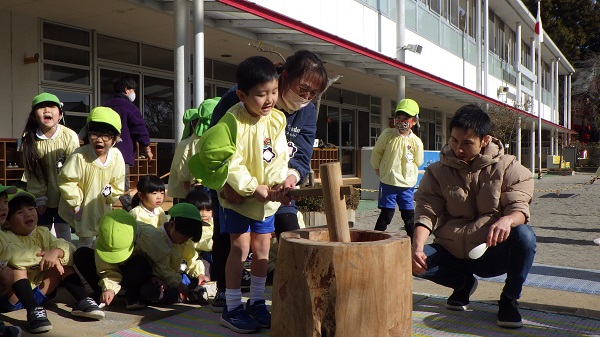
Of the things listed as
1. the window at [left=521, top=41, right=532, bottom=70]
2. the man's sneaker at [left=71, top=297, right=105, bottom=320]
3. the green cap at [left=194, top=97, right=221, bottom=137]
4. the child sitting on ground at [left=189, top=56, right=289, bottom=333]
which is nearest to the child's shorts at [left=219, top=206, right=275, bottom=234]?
the child sitting on ground at [left=189, top=56, right=289, bottom=333]

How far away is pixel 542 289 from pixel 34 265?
3.35 m

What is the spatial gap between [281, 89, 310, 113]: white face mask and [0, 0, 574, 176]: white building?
463 cm

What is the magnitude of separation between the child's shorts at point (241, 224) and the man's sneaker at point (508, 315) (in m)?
1.34

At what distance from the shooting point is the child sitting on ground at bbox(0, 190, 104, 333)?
136 inches

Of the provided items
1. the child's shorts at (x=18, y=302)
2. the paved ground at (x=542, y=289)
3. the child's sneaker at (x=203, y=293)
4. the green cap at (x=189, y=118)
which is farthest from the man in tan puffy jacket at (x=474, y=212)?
the green cap at (x=189, y=118)

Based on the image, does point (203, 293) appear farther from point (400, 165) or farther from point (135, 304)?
point (400, 165)

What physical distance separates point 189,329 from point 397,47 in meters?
13.6

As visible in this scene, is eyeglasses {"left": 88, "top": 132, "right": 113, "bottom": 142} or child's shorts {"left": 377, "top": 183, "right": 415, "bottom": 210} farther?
child's shorts {"left": 377, "top": 183, "right": 415, "bottom": 210}

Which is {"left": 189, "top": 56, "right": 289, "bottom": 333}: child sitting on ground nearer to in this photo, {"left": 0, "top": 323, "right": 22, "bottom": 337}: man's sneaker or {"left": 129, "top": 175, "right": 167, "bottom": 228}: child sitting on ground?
{"left": 0, "top": 323, "right": 22, "bottom": 337}: man's sneaker

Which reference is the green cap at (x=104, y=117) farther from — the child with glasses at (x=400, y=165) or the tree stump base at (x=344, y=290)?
the child with glasses at (x=400, y=165)

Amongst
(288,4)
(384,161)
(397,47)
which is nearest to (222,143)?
(384,161)

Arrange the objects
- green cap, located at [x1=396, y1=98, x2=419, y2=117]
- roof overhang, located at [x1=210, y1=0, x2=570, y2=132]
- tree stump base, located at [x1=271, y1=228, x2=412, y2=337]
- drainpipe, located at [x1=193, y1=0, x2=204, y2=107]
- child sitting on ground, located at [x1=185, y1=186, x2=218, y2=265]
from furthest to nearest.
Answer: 1. roof overhang, located at [x1=210, y1=0, x2=570, y2=132]
2. drainpipe, located at [x1=193, y1=0, x2=204, y2=107]
3. green cap, located at [x1=396, y1=98, x2=419, y2=117]
4. child sitting on ground, located at [x1=185, y1=186, x2=218, y2=265]
5. tree stump base, located at [x1=271, y1=228, x2=412, y2=337]

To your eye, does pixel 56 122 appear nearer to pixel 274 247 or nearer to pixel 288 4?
pixel 274 247

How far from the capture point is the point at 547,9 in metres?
49.0
